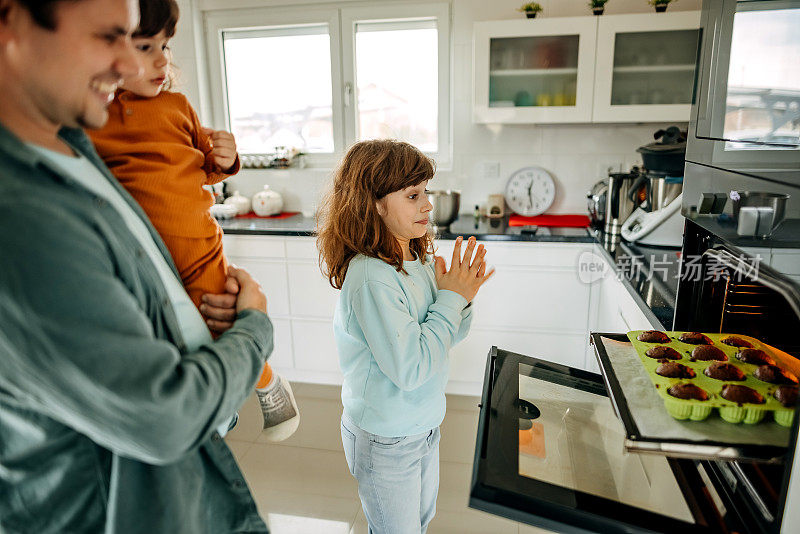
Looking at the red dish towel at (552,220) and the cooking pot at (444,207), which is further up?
the cooking pot at (444,207)

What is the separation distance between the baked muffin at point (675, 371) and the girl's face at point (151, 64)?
0.98m

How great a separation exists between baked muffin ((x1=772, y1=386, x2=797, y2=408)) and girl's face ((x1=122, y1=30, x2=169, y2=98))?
1060mm

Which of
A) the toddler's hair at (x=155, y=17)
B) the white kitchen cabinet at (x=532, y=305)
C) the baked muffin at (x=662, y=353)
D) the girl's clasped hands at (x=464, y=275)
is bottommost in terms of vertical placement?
the white kitchen cabinet at (x=532, y=305)

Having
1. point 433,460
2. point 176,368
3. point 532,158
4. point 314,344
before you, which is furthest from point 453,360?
point 176,368

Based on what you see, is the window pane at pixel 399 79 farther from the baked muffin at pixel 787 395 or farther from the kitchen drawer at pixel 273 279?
the baked muffin at pixel 787 395

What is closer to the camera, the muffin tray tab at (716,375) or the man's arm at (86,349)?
the man's arm at (86,349)

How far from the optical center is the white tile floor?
1.98 m

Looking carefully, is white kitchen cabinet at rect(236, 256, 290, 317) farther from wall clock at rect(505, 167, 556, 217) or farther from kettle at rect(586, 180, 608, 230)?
kettle at rect(586, 180, 608, 230)

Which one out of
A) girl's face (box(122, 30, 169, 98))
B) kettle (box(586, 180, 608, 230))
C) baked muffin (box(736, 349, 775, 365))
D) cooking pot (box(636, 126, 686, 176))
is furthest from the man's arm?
kettle (box(586, 180, 608, 230))

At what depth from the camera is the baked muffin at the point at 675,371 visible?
0.97 metres

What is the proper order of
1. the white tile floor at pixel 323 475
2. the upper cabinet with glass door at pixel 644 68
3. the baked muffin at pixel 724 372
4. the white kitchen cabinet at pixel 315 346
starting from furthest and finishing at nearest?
1. the white kitchen cabinet at pixel 315 346
2. the upper cabinet with glass door at pixel 644 68
3. the white tile floor at pixel 323 475
4. the baked muffin at pixel 724 372

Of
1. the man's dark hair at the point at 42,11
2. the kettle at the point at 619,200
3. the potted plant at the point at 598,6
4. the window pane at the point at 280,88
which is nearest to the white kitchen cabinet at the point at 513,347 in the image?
the kettle at the point at 619,200

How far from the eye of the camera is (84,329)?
1.84ft

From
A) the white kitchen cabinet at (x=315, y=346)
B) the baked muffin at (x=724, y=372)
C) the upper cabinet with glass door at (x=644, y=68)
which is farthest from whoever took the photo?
the white kitchen cabinet at (x=315, y=346)
